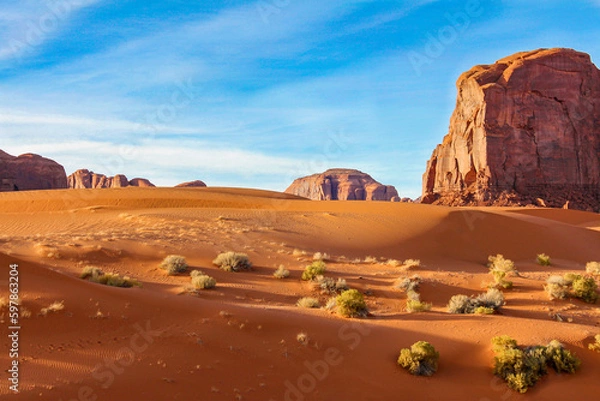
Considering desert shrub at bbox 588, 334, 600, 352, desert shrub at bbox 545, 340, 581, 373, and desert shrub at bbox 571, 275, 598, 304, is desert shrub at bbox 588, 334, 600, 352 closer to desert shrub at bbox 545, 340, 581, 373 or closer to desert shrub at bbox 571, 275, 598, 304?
desert shrub at bbox 545, 340, 581, 373

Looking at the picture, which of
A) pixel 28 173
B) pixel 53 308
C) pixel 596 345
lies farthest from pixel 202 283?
pixel 28 173

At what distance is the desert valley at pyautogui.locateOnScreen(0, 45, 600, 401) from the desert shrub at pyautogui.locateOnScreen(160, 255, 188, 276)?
69 mm

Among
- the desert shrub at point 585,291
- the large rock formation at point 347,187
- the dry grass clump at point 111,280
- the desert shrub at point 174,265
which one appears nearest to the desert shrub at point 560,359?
the desert shrub at point 585,291

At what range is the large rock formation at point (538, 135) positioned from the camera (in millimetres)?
73375

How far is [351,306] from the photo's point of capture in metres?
10.6

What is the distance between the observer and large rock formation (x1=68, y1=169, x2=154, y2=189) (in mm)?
129250

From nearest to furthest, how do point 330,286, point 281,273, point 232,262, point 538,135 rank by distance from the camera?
point 330,286 < point 281,273 < point 232,262 < point 538,135

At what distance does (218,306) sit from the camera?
936 cm

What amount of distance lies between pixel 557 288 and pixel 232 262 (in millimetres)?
10410

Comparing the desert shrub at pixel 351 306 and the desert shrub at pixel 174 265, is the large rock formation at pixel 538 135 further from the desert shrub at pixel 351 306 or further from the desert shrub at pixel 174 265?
the desert shrub at pixel 351 306

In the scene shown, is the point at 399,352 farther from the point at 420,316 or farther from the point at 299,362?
the point at 420,316

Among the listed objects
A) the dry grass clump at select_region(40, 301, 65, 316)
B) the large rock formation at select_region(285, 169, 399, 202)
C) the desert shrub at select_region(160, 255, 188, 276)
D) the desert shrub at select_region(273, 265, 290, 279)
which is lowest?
the desert shrub at select_region(273, 265, 290, 279)

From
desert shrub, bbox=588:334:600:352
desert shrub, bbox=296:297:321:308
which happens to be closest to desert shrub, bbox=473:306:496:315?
desert shrub, bbox=588:334:600:352

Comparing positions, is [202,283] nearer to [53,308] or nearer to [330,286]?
[330,286]
